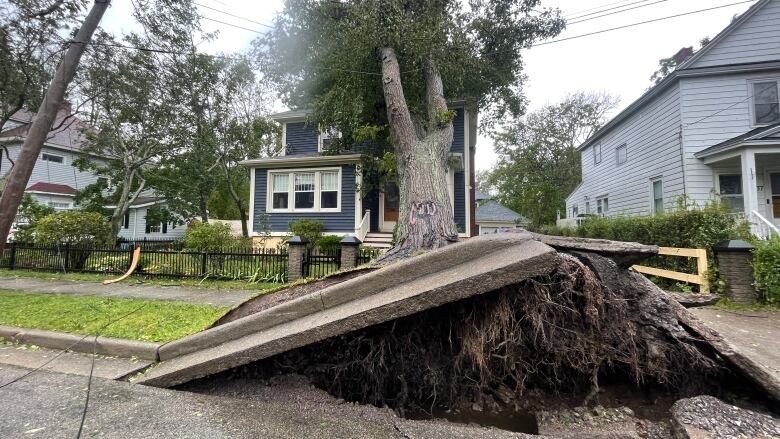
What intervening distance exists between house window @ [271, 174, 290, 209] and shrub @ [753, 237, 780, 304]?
14.0 m

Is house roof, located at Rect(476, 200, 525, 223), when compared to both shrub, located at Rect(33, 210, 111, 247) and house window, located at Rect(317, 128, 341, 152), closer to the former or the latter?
house window, located at Rect(317, 128, 341, 152)

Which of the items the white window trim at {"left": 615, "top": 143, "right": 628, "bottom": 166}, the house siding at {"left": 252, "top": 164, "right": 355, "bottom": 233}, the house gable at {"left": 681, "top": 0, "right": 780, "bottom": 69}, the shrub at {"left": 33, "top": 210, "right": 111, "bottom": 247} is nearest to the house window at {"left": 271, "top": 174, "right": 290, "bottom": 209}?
the house siding at {"left": 252, "top": 164, "right": 355, "bottom": 233}

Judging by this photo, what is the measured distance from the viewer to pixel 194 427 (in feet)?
7.02

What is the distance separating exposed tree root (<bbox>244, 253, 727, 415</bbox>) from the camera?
2.36 metres

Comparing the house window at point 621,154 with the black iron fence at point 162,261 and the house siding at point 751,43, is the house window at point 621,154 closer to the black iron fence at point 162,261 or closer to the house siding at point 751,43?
the house siding at point 751,43

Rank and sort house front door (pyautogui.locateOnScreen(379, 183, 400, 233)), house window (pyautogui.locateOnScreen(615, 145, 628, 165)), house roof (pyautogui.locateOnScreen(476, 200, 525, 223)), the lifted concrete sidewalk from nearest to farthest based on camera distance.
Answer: the lifted concrete sidewalk
house window (pyautogui.locateOnScreen(615, 145, 628, 165))
house front door (pyautogui.locateOnScreen(379, 183, 400, 233))
house roof (pyautogui.locateOnScreen(476, 200, 525, 223))

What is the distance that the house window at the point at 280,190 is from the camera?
1445 cm

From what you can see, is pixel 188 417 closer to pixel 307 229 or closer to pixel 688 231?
pixel 688 231

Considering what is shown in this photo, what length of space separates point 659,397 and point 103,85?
18.8 metres

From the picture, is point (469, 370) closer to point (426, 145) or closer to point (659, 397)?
point (659, 397)

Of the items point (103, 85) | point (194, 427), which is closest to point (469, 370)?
point (194, 427)

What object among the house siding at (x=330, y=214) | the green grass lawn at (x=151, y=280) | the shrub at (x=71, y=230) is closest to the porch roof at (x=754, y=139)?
the house siding at (x=330, y=214)

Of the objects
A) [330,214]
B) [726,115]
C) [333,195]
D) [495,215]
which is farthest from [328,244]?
→ [495,215]

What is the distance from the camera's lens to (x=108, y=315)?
16.0ft
